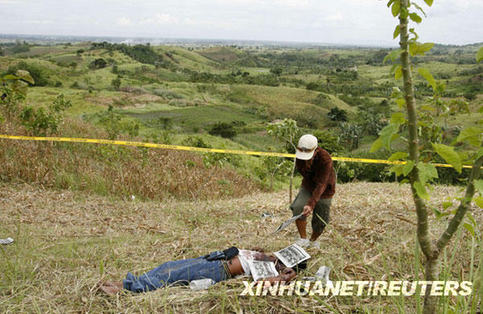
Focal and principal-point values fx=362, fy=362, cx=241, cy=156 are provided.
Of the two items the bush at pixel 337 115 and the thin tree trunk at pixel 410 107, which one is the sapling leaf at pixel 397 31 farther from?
the bush at pixel 337 115

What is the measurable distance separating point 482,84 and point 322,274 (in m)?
77.0

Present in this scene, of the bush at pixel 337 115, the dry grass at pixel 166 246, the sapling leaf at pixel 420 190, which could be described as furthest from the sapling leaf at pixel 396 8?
the bush at pixel 337 115

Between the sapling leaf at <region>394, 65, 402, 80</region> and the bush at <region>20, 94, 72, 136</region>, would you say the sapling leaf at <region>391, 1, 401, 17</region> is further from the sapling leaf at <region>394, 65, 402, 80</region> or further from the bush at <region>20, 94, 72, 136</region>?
the bush at <region>20, 94, 72, 136</region>

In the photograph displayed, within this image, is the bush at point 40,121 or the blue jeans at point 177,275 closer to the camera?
the blue jeans at point 177,275

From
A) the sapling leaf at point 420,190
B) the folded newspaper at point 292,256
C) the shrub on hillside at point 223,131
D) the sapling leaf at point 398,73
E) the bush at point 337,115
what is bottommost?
the shrub on hillside at point 223,131

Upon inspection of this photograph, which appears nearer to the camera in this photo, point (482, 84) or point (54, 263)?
point (54, 263)

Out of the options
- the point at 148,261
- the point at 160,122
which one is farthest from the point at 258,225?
the point at 160,122

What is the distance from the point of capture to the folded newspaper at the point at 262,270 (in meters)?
2.84

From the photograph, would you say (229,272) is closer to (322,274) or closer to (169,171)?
(322,274)

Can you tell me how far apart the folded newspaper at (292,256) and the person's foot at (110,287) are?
1.28 meters

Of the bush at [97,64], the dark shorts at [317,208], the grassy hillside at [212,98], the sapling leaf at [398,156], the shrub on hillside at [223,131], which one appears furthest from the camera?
the bush at [97,64]

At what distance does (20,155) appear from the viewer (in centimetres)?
748

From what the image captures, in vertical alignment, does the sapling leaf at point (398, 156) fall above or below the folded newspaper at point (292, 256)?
above

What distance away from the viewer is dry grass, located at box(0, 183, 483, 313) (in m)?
2.54
